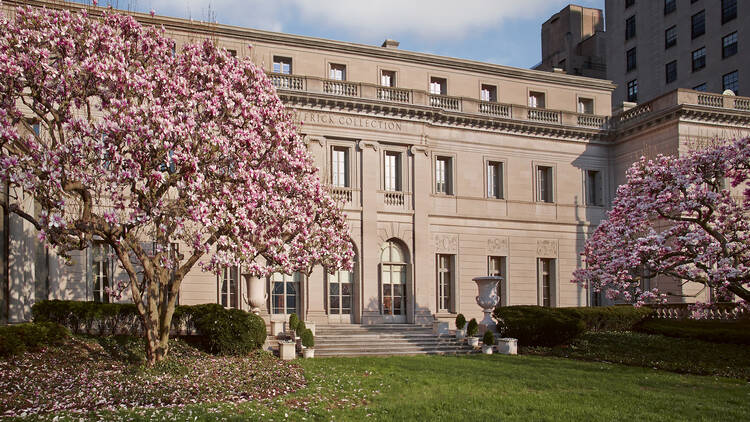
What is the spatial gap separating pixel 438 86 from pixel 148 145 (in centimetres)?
2196

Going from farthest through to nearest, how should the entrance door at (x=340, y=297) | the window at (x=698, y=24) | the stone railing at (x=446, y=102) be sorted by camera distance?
the window at (x=698, y=24) < the stone railing at (x=446, y=102) < the entrance door at (x=340, y=297)

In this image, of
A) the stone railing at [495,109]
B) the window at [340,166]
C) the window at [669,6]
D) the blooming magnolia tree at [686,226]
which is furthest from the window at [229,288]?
→ the window at [669,6]

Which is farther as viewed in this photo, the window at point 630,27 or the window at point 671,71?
Answer: the window at point 630,27

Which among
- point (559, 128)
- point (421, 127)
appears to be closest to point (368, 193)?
point (421, 127)

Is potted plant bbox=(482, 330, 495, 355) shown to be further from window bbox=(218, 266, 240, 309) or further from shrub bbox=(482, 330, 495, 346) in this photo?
window bbox=(218, 266, 240, 309)

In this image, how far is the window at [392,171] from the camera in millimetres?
31109

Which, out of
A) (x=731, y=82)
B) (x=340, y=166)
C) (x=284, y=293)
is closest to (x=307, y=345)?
(x=284, y=293)

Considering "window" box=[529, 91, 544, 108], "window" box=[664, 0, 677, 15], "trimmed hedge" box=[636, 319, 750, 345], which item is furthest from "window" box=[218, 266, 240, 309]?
"window" box=[664, 0, 677, 15]

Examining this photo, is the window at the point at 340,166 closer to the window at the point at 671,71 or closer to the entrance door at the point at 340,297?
the entrance door at the point at 340,297

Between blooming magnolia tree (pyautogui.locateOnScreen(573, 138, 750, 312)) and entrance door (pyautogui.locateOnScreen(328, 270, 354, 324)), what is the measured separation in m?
11.8

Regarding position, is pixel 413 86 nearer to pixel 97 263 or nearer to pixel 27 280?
pixel 97 263

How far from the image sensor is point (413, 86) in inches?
1314

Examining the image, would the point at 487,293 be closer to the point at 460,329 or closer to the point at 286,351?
the point at 460,329

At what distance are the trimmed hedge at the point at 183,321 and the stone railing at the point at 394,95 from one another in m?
13.1
